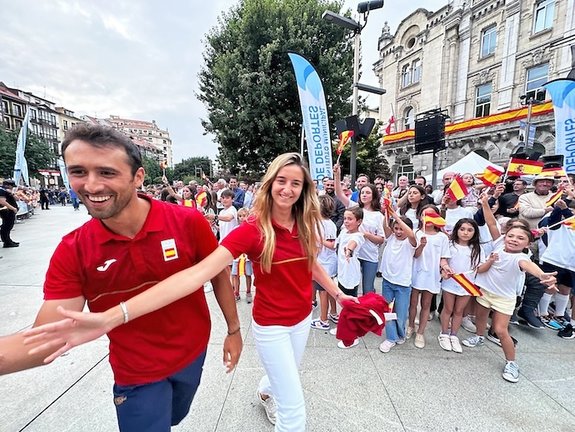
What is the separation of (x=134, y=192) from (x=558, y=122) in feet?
27.1

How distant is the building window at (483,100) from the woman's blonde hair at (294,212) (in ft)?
74.5

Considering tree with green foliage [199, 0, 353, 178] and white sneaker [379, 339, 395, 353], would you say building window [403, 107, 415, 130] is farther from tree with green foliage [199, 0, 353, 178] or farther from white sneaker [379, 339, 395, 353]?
white sneaker [379, 339, 395, 353]

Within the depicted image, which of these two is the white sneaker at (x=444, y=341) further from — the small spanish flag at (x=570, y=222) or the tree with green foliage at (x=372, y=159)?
the tree with green foliage at (x=372, y=159)

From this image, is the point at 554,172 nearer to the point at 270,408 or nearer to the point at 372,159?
the point at 270,408

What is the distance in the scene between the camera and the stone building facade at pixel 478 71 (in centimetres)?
1504

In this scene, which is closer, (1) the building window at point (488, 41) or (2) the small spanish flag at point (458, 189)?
(2) the small spanish flag at point (458, 189)

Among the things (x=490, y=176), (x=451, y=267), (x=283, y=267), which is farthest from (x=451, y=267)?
(x=283, y=267)

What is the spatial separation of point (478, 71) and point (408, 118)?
614 centimetres

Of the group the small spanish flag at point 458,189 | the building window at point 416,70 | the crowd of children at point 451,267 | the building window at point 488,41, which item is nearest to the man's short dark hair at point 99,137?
the crowd of children at point 451,267

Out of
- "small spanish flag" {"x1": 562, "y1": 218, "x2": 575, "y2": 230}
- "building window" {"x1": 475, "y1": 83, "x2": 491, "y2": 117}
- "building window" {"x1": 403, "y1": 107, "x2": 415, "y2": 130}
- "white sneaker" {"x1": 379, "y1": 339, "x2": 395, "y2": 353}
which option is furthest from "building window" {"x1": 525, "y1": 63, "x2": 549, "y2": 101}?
"white sneaker" {"x1": 379, "y1": 339, "x2": 395, "y2": 353}

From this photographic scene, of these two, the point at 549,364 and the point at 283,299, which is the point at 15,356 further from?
the point at 549,364

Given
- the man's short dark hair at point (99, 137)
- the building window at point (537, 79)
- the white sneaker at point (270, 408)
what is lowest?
the white sneaker at point (270, 408)

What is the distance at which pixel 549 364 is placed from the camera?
2.96 meters

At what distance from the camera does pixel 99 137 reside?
3.89 feet
